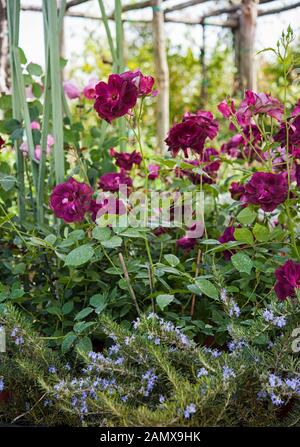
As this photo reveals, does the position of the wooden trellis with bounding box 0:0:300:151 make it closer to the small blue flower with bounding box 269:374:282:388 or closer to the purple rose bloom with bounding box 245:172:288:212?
the purple rose bloom with bounding box 245:172:288:212

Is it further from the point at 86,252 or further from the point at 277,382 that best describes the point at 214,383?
the point at 86,252

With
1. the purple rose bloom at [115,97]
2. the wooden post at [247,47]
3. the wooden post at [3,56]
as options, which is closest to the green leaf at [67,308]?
the purple rose bloom at [115,97]

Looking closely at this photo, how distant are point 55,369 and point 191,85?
6.16m

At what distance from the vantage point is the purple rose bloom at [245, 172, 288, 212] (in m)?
1.14

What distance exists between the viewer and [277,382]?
86cm

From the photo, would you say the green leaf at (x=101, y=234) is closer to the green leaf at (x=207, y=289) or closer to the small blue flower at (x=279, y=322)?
the green leaf at (x=207, y=289)

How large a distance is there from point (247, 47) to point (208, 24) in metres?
0.54

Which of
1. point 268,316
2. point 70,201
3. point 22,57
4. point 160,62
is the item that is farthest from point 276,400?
point 160,62

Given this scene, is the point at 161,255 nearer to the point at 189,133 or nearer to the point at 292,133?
the point at 189,133

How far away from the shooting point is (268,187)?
1150mm

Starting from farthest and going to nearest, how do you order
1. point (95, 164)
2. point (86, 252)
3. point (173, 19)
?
point (173, 19) < point (95, 164) < point (86, 252)

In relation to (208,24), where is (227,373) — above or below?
below

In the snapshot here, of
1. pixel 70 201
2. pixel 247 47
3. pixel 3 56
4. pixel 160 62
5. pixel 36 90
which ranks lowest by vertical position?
pixel 70 201

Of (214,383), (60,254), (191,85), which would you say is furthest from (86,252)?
(191,85)
